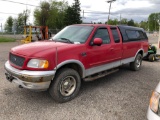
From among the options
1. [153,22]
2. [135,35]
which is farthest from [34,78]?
[153,22]

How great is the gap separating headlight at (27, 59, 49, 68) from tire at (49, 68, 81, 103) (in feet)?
1.50

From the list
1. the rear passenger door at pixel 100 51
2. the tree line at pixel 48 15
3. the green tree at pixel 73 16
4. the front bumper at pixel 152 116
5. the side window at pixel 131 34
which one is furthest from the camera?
the tree line at pixel 48 15

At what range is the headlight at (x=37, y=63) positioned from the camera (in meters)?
3.51

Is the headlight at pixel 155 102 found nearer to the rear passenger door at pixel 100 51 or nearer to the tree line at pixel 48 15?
the rear passenger door at pixel 100 51

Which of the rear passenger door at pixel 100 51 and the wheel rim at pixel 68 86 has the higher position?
the rear passenger door at pixel 100 51

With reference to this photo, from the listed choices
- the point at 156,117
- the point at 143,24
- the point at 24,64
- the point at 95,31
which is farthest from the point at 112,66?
the point at 143,24

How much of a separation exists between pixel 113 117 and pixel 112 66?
90.1 inches

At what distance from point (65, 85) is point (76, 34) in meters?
1.53

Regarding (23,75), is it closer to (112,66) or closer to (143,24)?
(112,66)

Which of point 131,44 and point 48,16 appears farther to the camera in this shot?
point 48,16

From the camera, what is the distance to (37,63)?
11.5 ft

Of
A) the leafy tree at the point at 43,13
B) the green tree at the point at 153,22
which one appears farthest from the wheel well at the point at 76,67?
the green tree at the point at 153,22

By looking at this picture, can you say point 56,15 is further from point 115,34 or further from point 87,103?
point 87,103

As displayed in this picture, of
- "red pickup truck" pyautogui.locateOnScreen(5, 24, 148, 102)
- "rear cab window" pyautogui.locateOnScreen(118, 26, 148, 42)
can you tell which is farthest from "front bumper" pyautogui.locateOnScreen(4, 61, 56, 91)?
"rear cab window" pyautogui.locateOnScreen(118, 26, 148, 42)
